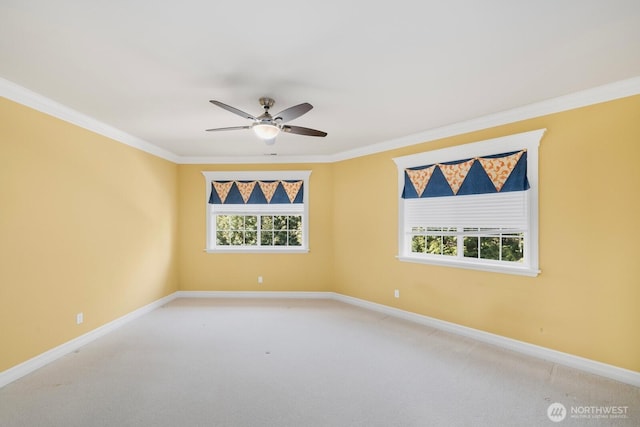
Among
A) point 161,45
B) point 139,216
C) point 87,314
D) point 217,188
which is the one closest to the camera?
point 161,45

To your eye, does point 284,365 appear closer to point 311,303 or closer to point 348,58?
point 311,303

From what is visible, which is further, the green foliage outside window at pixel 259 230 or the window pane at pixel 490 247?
the green foliage outside window at pixel 259 230

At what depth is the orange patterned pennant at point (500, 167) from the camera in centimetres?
327

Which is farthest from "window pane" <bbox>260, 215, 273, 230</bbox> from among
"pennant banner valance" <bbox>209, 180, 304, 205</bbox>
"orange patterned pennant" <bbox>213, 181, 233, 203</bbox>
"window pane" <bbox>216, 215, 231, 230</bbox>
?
"orange patterned pennant" <bbox>213, 181, 233, 203</bbox>

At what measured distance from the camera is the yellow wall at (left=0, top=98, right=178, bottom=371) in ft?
8.83

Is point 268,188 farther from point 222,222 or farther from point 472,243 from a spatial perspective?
point 472,243

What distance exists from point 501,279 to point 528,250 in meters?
0.43

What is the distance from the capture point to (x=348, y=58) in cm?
221

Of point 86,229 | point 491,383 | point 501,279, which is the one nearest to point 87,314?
point 86,229

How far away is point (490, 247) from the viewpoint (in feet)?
11.8

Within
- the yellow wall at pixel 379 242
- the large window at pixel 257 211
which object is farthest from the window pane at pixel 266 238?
the yellow wall at pixel 379 242

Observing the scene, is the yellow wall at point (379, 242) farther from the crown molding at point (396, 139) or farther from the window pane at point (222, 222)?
the window pane at point (222, 222)

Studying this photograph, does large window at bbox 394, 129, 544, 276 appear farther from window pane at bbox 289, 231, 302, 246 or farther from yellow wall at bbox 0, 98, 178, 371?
yellow wall at bbox 0, 98, 178, 371

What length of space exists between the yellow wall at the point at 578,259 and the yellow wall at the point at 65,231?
431 cm
